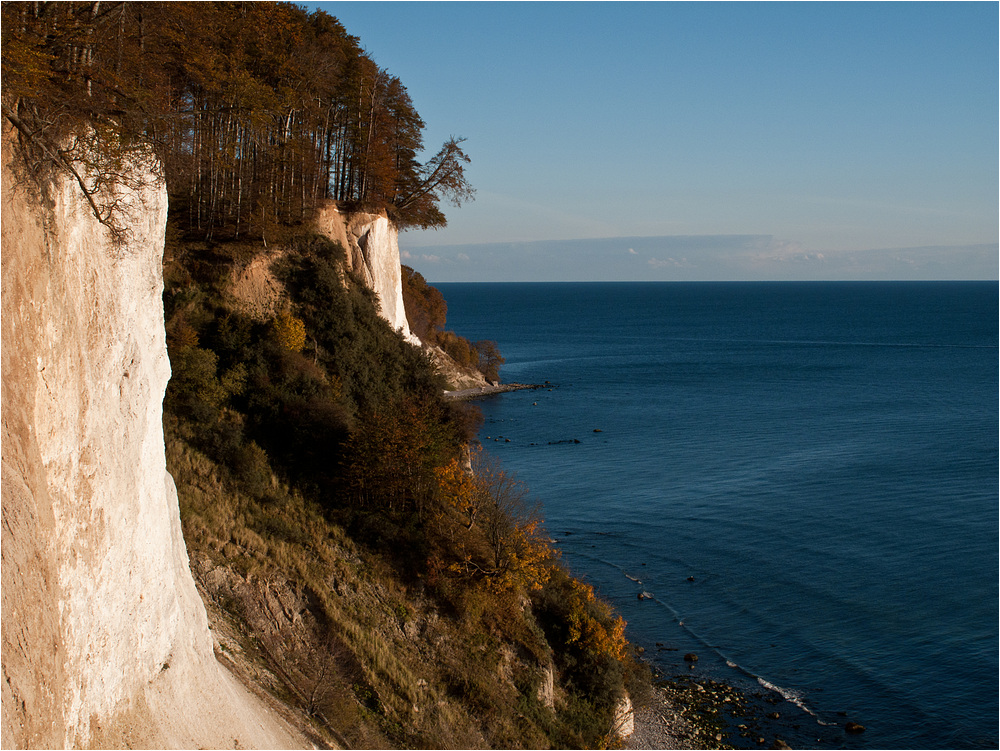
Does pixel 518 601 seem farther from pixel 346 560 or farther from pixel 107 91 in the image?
pixel 107 91

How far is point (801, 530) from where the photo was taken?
43031 mm

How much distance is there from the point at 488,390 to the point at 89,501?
74.5 metres

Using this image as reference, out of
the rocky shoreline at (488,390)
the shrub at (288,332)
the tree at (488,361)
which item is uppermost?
the shrub at (288,332)

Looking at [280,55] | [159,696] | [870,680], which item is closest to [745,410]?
[870,680]

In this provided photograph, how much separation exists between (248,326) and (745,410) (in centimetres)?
5788

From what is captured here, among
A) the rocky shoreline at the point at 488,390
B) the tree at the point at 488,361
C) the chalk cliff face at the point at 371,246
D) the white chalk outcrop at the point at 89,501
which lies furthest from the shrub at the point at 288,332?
the tree at the point at 488,361

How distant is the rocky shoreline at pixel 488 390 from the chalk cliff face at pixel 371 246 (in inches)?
1105

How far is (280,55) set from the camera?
4016cm

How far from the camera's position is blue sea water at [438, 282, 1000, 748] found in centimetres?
2923

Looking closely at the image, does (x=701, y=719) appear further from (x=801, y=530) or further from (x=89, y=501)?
(x=89, y=501)

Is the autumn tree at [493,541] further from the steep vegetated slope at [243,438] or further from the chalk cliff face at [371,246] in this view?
the chalk cliff face at [371,246]

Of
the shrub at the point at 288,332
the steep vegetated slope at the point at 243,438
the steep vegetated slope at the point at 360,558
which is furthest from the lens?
the shrub at the point at 288,332

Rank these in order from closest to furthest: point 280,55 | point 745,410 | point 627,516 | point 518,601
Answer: point 518,601
point 280,55
point 627,516
point 745,410

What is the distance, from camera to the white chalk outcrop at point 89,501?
11703mm
